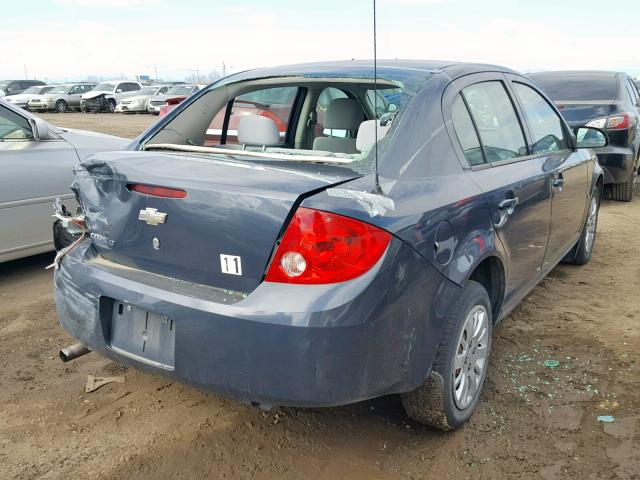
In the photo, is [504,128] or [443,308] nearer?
[443,308]

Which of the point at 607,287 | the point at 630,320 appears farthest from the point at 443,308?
the point at 607,287

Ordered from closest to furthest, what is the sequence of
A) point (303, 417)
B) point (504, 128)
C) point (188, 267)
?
point (188, 267), point (303, 417), point (504, 128)

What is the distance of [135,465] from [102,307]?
0.67 metres

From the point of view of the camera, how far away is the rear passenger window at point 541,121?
3707 mm

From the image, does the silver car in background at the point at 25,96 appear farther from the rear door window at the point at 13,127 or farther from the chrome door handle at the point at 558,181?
the chrome door handle at the point at 558,181

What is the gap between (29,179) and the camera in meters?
4.77

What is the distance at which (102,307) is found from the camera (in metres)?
2.51

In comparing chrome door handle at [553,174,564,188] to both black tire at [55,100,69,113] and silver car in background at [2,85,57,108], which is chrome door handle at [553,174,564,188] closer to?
silver car in background at [2,85,57,108]

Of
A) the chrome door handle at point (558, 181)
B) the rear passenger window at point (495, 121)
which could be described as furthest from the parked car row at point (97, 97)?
the rear passenger window at point (495, 121)

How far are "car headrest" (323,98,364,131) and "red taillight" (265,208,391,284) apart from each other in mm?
1455

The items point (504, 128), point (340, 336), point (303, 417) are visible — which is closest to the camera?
point (340, 336)

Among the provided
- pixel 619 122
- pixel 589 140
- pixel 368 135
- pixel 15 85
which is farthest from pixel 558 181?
pixel 15 85

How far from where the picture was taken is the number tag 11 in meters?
2.25

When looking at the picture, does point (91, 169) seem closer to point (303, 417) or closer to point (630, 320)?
point (303, 417)
